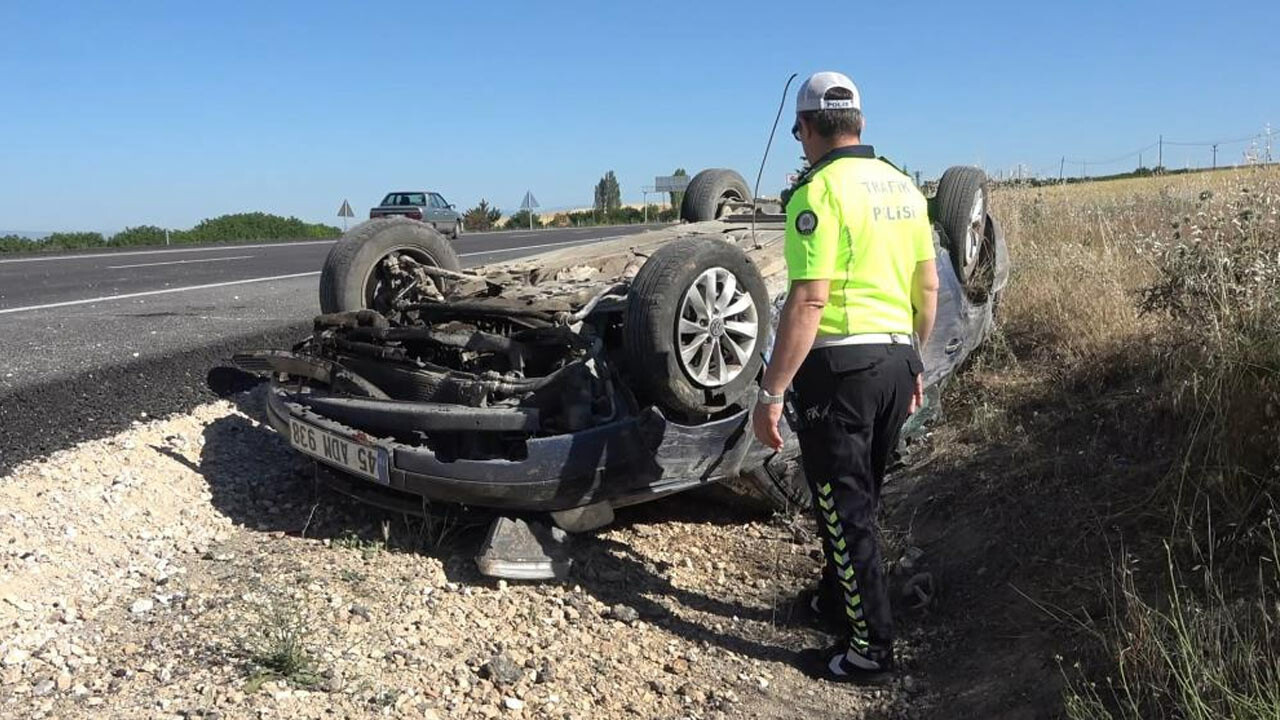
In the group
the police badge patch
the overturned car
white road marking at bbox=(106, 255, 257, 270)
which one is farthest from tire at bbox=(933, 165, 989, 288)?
white road marking at bbox=(106, 255, 257, 270)

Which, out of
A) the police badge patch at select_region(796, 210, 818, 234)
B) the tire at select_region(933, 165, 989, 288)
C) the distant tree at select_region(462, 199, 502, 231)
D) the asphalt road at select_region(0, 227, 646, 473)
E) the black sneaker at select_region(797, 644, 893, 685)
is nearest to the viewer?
the police badge patch at select_region(796, 210, 818, 234)

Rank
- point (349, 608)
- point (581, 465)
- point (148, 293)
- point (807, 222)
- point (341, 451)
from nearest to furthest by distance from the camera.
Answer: point (807, 222) < point (349, 608) < point (581, 465) < point (341, 451) < point (148, 293)

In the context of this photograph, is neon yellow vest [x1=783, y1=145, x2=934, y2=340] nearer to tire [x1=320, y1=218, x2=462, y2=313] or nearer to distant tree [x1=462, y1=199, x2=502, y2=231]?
tire [x1=320, y1=218, x2=462, y2=313]

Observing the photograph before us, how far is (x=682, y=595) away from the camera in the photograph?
391 centimetres

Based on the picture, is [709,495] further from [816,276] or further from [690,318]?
[816,276]

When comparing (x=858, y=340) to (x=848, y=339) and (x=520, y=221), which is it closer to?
(x=848, y=339)

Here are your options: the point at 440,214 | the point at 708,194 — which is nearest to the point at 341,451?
the point at 708,194

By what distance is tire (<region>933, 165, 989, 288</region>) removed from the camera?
5395 millimetres

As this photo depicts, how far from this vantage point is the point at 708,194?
6.77 m

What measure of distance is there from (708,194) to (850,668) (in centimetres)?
417

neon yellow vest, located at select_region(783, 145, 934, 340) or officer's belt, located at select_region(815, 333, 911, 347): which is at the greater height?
neon yellow vest, located at select_region(783, 145, 934, 340)

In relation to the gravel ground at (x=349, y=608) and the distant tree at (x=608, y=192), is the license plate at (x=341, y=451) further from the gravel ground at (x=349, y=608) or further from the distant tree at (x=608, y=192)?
the distant tree at (x=608, y=192)

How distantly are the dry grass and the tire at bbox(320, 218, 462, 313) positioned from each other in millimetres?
3039

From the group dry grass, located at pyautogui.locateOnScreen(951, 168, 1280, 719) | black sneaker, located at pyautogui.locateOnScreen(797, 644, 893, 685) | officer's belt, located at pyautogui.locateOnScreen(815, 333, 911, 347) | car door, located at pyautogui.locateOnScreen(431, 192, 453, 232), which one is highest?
car door, located at pyautogui.locateOnScreen(431, 192, 453, 232)
